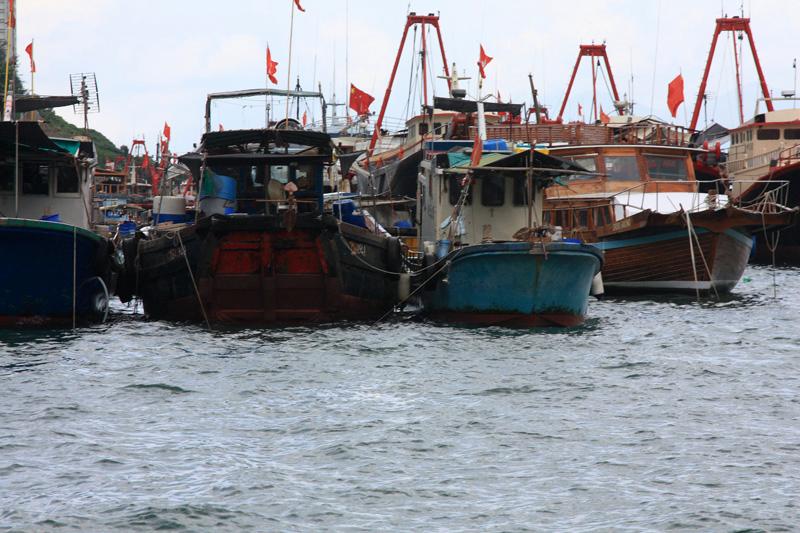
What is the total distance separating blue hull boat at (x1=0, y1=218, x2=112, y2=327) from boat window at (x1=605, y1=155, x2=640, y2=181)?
602 inches

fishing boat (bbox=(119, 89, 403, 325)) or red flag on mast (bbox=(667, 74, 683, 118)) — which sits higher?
red flag on mast (bbox=(667, 74, 683, 118))

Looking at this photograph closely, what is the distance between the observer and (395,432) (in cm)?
1280

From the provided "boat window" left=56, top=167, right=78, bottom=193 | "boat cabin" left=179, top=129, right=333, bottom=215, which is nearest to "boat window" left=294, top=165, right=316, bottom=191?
"boat cabin" left=179, top=129, right=333, bottom=215

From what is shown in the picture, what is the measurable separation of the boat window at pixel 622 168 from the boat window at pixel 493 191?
27.5ft

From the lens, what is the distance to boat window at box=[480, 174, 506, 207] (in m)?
23.9

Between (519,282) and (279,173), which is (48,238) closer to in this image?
(279,173)

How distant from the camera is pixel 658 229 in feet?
93.0

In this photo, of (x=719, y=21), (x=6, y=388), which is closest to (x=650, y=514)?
(x=6, y=388)

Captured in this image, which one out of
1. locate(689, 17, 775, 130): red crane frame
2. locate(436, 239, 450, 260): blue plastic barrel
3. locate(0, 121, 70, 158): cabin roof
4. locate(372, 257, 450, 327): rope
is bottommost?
locate(372, 257, 450, 327): rope

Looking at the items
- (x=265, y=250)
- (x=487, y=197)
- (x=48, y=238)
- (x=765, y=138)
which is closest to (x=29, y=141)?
(x=48, y=238)

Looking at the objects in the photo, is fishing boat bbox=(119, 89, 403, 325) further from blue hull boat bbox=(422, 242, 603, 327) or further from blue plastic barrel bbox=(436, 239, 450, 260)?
blue hull boat bbox=(422, 242, 603, 327)

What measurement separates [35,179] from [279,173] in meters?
5.08

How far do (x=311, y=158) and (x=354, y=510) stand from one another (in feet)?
42.3

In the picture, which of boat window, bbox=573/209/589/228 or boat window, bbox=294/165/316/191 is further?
boat window, bbox=573/209/589/228
